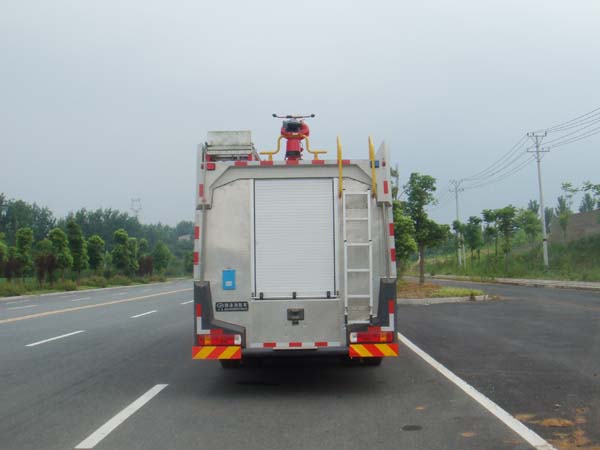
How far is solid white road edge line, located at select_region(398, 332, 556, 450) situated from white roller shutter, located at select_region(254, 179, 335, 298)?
81.1 inches

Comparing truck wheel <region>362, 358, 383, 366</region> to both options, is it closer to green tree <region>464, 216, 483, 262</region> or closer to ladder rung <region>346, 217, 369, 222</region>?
ladder rung <region>346, 217, 369, 222</region>

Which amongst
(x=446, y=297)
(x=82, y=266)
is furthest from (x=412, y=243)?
(x=82, y=266)

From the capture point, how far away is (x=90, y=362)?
9.66 meters

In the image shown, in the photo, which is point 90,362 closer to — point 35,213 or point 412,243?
point 412,243

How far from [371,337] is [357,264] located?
874mm

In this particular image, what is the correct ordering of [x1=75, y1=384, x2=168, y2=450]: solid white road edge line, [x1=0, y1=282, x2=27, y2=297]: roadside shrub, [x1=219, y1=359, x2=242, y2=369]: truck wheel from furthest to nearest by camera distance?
1. [x1=0, y1=282, x2=27, y2=297]: roadside shrub
2. [x1=219, y1=359, x2=242, y2=369]: truck wheel
3. [x1=75, y1=384, x2=168, y2=450]: solid white road edge line

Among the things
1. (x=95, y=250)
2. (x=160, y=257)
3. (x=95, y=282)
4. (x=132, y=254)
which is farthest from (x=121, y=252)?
(x=160, y=257)

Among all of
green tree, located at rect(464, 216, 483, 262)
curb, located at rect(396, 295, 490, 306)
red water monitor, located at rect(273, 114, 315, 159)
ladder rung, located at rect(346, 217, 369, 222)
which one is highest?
green tree, located at rect(464, 216, 483, 262)

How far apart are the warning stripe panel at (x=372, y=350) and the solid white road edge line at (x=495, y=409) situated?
1039mm

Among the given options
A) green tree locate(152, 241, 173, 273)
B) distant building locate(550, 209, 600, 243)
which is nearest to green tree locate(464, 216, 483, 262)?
distant building locate(550, 209, 600, 243)

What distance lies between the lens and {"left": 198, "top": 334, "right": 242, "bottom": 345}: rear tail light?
22.9 ft

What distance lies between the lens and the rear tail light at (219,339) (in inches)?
275

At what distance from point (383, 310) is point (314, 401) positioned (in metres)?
1.32

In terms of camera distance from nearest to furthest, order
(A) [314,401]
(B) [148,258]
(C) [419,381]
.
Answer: (A) [314,401] → (C) [419,381] → (B) [148,258]
